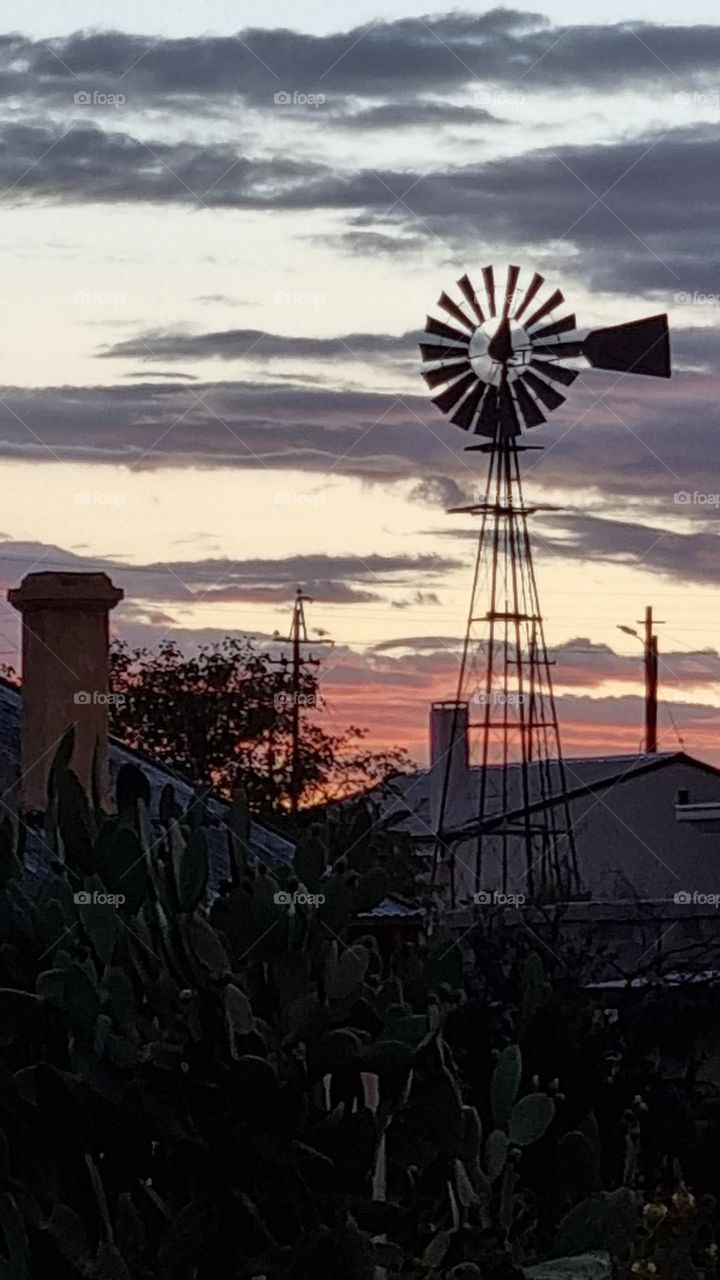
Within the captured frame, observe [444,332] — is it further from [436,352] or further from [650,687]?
[650,687]

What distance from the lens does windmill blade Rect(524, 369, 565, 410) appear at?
2783 cm

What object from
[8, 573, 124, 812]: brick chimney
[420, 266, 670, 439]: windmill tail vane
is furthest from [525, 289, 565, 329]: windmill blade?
[8, 573, 124, 812]: brick chimney

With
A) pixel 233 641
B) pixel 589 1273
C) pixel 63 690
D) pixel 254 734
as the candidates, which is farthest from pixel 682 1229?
pixel 233 641

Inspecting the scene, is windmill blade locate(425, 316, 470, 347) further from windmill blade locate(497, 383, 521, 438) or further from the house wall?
the house wall

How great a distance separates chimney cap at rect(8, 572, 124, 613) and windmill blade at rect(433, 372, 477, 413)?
47.2ft

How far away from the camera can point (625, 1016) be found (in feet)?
47.4

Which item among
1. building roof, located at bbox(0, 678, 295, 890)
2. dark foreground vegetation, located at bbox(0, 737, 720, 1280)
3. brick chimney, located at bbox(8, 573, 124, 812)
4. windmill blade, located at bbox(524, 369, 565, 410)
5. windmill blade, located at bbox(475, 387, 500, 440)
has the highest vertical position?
windmill blade, located at bbox(524, 369, 565, 410)

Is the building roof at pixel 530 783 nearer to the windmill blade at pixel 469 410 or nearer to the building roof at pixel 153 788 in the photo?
the windmill blade at pixel 469 410

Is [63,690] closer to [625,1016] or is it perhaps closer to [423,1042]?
[625,1016]

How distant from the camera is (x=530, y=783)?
1490 inches

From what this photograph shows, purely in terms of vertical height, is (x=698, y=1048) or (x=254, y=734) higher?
(x=254, y=734)

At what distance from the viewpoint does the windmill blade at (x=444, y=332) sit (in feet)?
92.4

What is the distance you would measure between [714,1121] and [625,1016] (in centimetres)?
91

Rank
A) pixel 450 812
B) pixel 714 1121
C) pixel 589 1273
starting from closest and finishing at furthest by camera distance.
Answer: pixel 589 1273 < pixel 714 1121 < pixel 450 812
